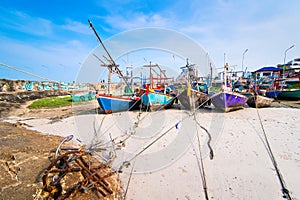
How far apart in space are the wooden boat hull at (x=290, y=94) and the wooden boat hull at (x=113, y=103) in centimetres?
1756

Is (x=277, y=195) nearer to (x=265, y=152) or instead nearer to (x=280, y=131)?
(x=265, y=152)

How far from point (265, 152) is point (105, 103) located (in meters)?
9.53

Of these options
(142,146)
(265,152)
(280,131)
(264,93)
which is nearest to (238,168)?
(265,152)

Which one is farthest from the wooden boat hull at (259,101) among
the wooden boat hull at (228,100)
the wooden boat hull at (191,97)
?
the wooden boat hull at (191,97)

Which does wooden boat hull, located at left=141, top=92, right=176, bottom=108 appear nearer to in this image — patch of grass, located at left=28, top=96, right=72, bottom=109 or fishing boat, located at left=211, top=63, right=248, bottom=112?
fishing boat, located at left=211, top=63, right=248, bottom=112


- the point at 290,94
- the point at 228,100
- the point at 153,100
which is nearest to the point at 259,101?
the point at 228,100

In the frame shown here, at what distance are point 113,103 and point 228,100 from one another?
8.26 metres

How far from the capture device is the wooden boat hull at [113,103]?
10464 millimetres

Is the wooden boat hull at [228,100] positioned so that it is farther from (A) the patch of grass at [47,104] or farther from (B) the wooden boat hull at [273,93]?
(A) the patch of grass at [47,104]

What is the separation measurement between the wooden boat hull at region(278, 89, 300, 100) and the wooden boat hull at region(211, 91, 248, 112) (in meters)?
10.4

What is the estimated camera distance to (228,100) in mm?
9594

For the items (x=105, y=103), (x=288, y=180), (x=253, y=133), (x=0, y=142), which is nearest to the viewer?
(x=288, y=180)

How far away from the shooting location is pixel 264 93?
724 inches

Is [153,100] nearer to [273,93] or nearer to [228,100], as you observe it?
[228,100]
